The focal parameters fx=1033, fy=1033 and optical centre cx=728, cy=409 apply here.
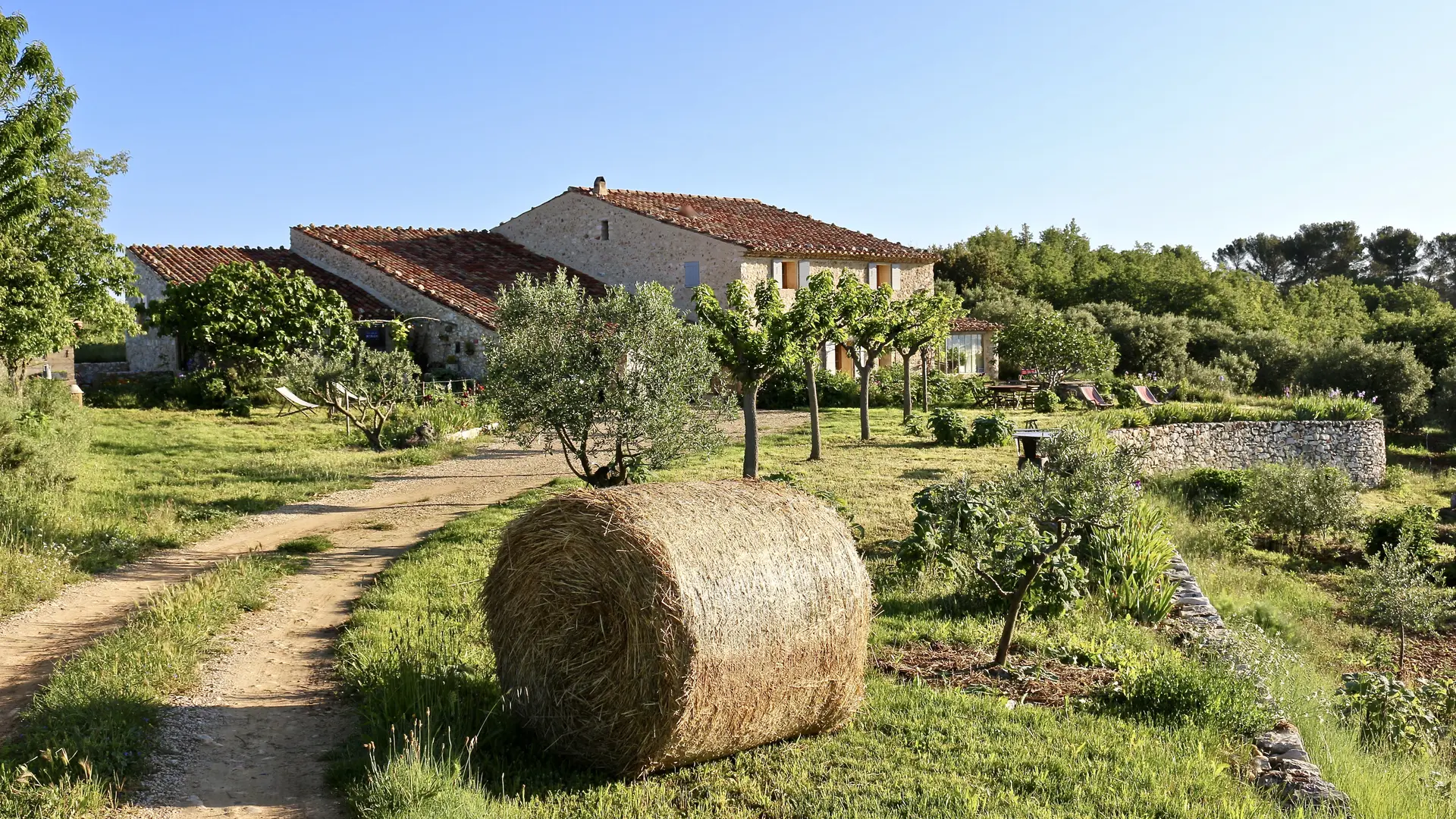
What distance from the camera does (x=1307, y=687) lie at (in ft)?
29.1

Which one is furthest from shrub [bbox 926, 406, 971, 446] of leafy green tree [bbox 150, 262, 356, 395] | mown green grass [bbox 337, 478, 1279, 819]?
leafy green tree [bbox 150, 262, 356, 395]

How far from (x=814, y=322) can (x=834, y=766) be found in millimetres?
11980

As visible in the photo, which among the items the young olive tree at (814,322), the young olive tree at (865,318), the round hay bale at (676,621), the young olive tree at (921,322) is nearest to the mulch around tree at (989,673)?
the round hay bale at (676,621)

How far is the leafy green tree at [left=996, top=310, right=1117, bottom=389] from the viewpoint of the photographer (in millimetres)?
31438

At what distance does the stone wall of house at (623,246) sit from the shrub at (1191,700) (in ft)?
83.7

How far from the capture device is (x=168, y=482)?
14930 mm

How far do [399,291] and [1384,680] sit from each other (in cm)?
2757

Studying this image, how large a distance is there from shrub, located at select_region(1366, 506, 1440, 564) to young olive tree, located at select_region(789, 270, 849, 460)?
953 centimetres

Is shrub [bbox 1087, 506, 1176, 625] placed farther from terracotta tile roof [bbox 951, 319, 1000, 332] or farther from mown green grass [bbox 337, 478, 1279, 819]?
terracotta tile roof [bbox 951, 319, 1000, 332]

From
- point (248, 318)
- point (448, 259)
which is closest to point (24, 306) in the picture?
point (248, 318)

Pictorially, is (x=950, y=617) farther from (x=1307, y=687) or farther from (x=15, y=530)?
(x=15, y=530)

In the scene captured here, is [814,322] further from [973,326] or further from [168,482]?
[973,326]

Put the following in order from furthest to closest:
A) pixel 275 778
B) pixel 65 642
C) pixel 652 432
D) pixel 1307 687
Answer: pixel 652 432 < pixel 1307 687 < pixel 65 642 < pixel 275 778

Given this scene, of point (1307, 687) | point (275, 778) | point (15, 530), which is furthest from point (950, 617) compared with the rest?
point (15, 530)
